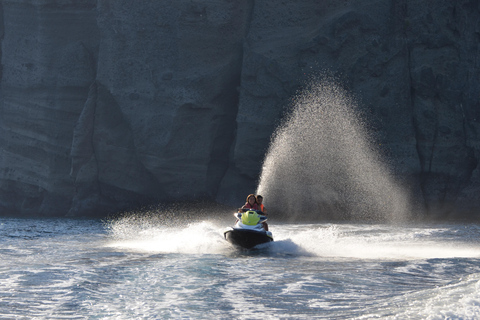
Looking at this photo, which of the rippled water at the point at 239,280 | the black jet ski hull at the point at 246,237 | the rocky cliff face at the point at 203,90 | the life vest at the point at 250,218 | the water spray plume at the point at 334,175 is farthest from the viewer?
the rocky cliff face at the point at 203,90

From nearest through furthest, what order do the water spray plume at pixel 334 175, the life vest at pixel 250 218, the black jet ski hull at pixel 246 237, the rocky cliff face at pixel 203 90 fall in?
the black jet ski hull at pixel 246 237 → the life vest at pixel 250 218 → the water spray plume at pixel 334 175 → the rocky cliff face at pixel 203 90

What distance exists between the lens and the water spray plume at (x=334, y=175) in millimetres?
36656

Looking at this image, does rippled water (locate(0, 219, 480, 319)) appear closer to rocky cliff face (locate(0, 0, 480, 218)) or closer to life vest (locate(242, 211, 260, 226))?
life vest (locate(242, 211, 260, 226))

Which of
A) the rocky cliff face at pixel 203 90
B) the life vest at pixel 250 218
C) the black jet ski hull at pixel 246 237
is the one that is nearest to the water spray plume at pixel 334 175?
the rocky cliff face at pixel 203 90

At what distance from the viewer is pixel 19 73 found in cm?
4753

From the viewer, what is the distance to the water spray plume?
36656mm

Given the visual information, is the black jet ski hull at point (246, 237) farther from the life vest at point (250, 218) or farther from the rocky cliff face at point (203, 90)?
the rocky cliff face at point (203, 90)

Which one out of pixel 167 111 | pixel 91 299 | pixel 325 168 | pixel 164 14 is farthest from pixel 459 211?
pixel 91 299

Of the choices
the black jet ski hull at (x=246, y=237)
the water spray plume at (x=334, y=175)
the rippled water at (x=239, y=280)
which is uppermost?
the water spray plume at (x=334, y=175)

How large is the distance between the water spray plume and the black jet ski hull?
1866cm

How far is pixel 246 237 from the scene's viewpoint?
59.0 feet

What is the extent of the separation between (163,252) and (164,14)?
28.2 m

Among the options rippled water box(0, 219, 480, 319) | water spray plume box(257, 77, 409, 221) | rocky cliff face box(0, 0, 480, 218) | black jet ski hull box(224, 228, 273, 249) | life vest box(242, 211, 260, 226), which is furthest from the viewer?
rocky cliff face box(0, 0, 480, 218)

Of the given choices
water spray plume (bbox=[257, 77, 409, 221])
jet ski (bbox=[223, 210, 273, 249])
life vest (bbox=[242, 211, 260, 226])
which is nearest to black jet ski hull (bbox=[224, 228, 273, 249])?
jet ski (bbox=[223, 210, 273, 249])
